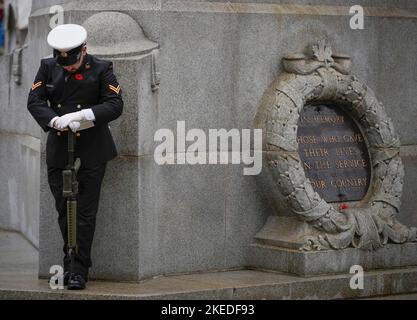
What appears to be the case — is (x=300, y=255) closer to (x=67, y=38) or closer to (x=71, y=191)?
(x=71, y=191)

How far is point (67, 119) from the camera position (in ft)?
35.8

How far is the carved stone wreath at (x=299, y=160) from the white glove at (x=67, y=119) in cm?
209

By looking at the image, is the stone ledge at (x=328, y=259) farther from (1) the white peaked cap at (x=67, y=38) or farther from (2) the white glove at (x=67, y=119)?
(1) the white peaked cap at (x=67, y=38)

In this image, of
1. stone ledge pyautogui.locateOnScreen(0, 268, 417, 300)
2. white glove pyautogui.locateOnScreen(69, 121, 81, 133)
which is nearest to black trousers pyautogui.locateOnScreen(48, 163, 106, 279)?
stone ledge pyautogui.locateOnScreen(0, 268, 417, 300)

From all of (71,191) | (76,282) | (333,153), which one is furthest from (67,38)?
(333,153)

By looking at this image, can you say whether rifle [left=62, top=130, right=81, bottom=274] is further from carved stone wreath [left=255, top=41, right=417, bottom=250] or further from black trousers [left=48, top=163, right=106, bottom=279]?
carved stone wreath [left=255, top=41, right=417, bottom=250]

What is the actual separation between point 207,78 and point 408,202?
2.79m

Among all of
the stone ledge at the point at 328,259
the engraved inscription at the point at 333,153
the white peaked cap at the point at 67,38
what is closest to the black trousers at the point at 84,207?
the white peaked cap at the point at 67,38

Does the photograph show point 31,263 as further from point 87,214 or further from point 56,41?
point 56,41

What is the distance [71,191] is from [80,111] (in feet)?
2.20

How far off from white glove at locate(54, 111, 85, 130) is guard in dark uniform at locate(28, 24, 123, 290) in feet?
0.25

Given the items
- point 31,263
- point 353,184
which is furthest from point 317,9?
point 31,263

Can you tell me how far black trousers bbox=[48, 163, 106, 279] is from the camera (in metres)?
11.2

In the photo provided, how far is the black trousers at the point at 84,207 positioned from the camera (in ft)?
36.8
